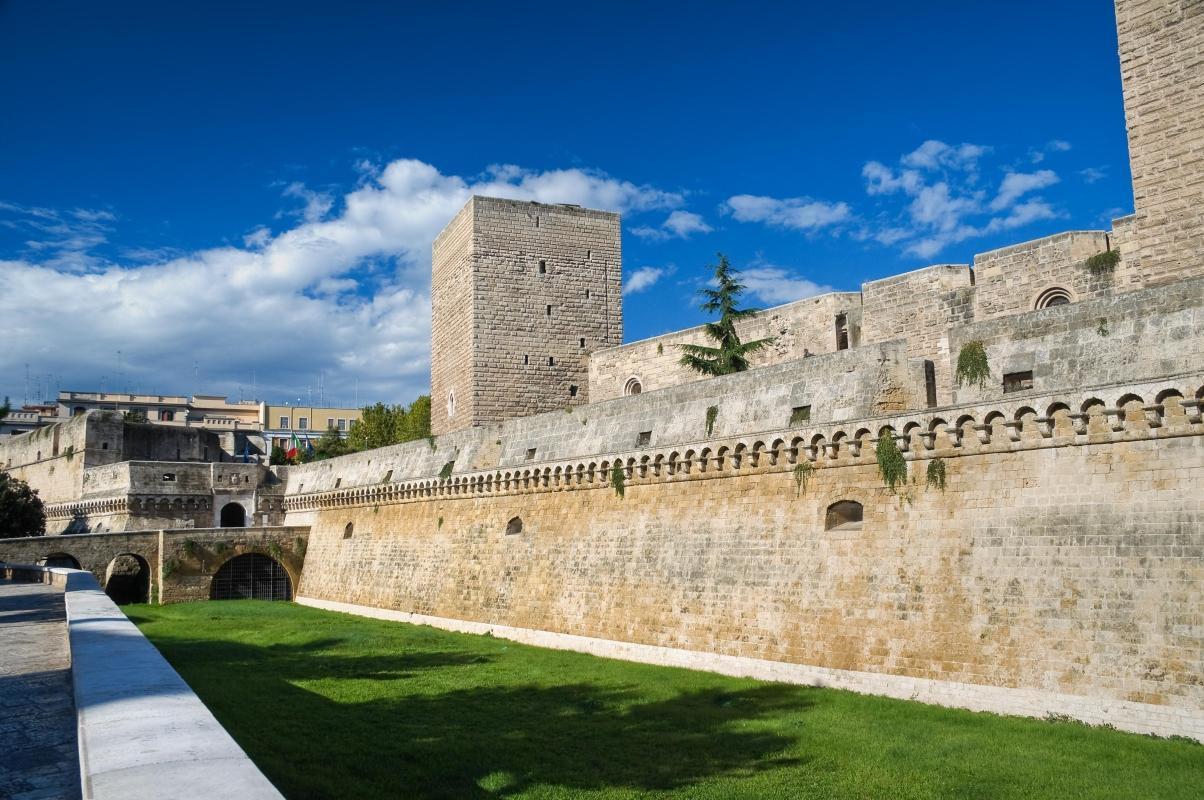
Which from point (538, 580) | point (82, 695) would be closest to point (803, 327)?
point (538, 580)

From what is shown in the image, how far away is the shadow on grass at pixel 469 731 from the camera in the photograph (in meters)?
8.88

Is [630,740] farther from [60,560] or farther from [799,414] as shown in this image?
[60,560]

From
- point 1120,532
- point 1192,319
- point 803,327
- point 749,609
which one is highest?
point 803,327

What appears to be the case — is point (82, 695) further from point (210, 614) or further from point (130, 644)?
point (210, 614)

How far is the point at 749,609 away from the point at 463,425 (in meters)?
15.5

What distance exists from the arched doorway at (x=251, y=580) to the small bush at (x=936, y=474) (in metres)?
24.9

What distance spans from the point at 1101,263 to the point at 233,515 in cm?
3149

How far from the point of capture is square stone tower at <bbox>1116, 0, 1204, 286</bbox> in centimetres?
1303

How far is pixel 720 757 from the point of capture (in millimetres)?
10078

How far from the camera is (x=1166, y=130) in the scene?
526 inches

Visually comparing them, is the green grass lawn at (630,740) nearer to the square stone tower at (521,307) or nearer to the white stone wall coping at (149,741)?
the white stone wall coping at (149,741)

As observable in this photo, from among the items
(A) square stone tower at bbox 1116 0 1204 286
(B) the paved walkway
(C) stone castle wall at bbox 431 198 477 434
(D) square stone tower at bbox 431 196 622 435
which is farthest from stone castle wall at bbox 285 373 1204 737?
(C) stone castle wall at bbox 431 198 477 434

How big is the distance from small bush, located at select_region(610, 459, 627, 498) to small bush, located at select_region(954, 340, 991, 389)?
7.08 meters

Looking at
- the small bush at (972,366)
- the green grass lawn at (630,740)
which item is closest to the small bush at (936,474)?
the small bush at (972,366)
